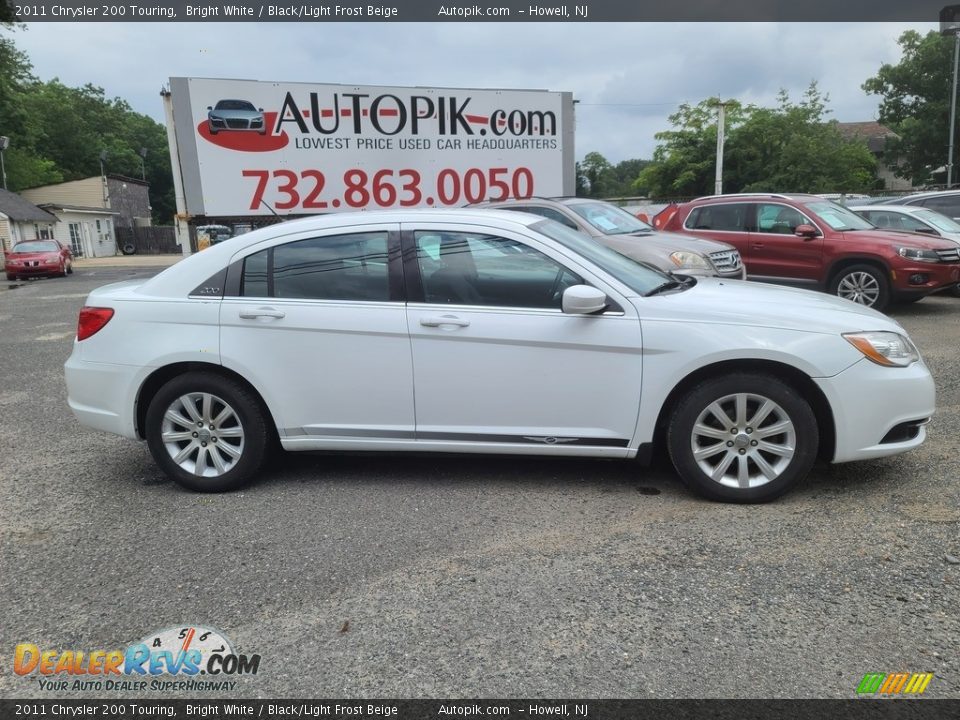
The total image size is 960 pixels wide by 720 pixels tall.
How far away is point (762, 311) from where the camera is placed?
12.7 feet

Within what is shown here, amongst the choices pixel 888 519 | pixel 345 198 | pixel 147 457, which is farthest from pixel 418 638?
pixel 345 198

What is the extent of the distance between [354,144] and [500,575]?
9731 mm

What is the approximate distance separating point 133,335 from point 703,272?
20.3ft

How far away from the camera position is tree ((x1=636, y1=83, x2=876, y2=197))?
40.2 metres

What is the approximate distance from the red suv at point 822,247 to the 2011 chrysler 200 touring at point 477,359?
6.20m

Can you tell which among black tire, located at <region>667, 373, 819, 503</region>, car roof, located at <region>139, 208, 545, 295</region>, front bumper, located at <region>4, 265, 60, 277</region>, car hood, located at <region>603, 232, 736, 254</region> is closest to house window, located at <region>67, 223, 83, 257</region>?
Result: front bumper, located at <region>4, 265, 60, 277</region>

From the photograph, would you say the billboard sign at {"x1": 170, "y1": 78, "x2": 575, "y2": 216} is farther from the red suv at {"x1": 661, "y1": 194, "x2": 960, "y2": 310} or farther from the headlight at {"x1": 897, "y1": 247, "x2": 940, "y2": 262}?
the headlight at {"x1": 897, "y1": 247, "x2": 940, "y2": 262}

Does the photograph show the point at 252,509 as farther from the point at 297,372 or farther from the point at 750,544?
the point at 750,544

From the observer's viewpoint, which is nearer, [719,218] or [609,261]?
Answer: [609,261]

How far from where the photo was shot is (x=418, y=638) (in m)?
2.78

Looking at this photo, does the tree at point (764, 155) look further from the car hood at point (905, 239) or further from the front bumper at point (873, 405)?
the front bumper at point (873, 405)

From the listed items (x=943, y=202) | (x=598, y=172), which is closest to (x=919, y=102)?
(x=598, y=172)

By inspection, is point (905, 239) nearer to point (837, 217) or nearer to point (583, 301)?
point (837, 217)
